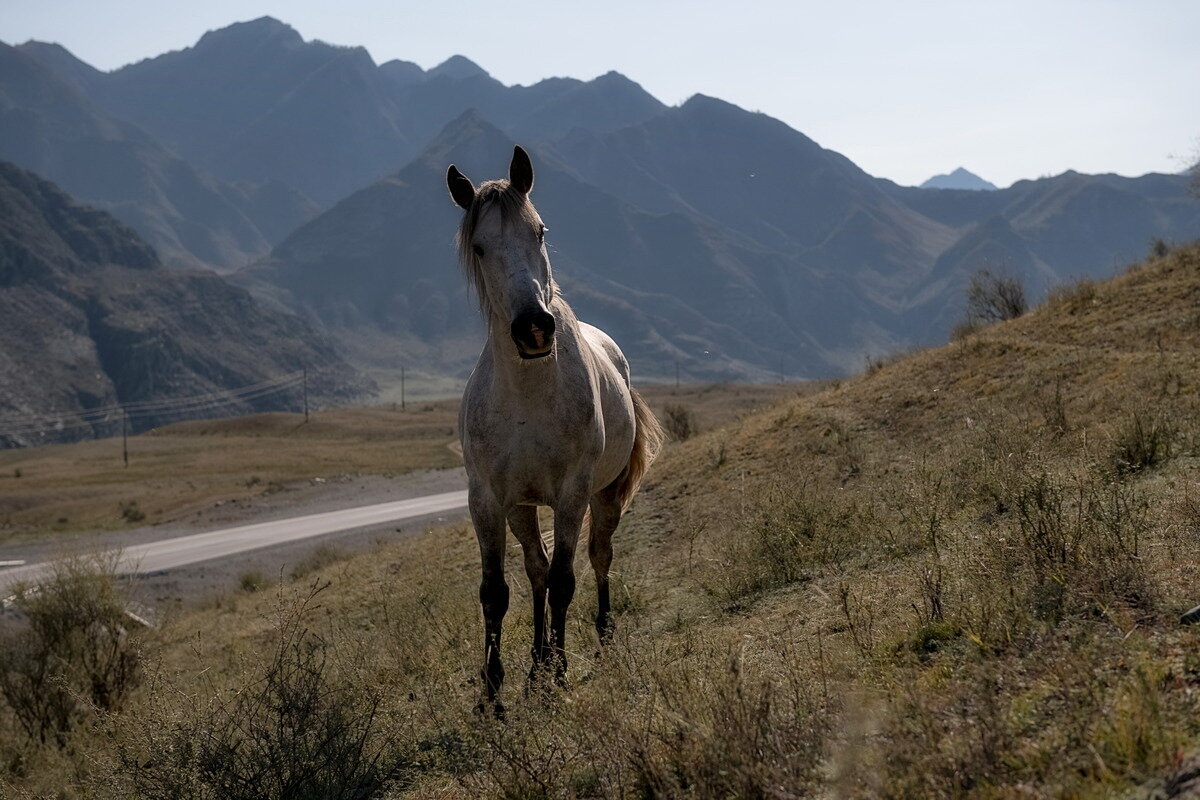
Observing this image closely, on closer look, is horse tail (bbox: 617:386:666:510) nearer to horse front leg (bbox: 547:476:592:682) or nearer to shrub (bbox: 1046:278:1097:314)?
horse front leg (bbox: 547:476:592:682)

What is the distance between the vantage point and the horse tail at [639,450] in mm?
7613

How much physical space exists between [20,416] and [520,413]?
125 metres

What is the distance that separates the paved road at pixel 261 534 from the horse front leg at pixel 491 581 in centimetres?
2012

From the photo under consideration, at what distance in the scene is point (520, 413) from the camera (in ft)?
17.8

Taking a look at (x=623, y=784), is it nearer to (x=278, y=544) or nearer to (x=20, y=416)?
(x=278, y=544)

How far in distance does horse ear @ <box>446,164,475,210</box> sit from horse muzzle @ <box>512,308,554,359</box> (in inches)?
44.1

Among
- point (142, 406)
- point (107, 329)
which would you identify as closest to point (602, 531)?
point (142, 406)

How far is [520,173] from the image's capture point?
5.62 m

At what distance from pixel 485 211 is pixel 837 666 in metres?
3.10

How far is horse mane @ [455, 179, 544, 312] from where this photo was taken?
532 centimetres

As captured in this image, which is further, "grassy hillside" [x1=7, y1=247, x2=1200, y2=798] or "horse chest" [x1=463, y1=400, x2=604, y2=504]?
"horse chest" [x1=463, y1=400, x2=604, y2=504]

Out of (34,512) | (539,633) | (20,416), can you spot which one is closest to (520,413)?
(539,633)

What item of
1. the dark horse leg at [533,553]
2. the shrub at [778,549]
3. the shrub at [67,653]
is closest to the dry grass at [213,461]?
the shrub at [778,549]

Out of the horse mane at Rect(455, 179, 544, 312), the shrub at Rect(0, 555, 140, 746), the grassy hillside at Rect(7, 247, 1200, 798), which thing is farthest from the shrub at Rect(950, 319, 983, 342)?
the shrub at Rect(0, 555, 140, 746)
